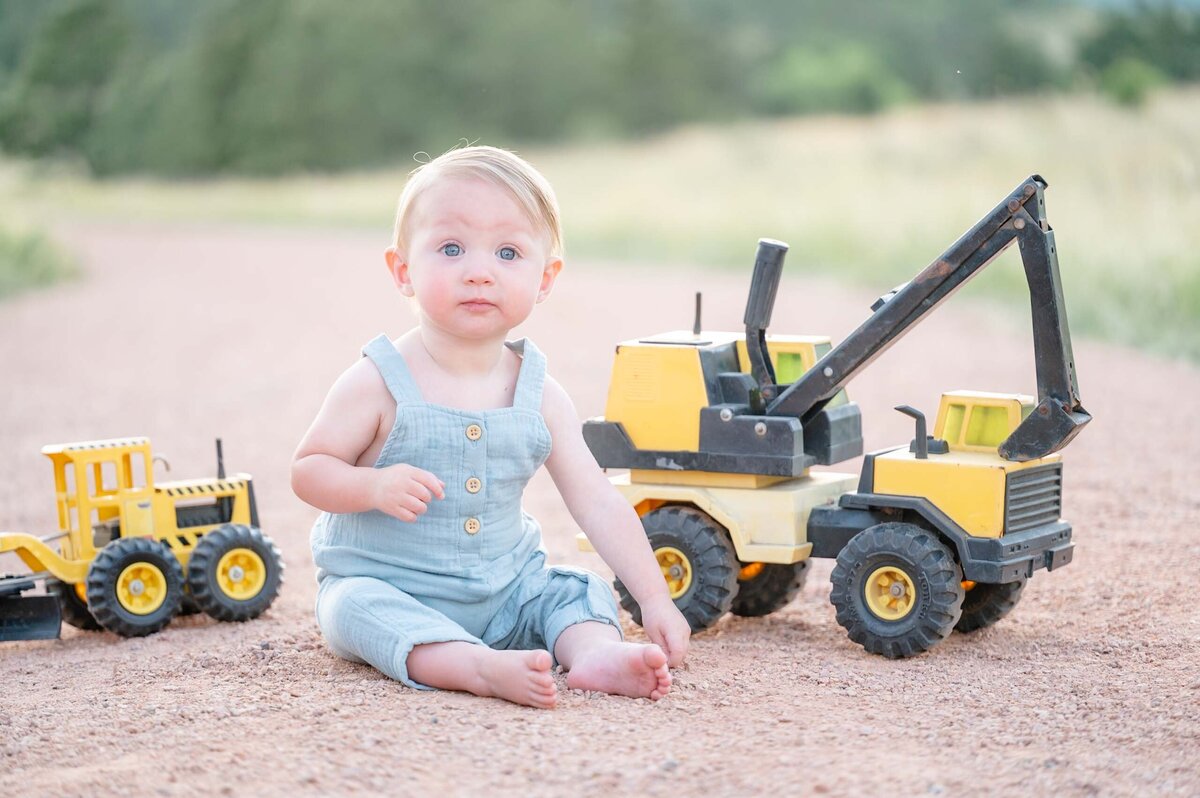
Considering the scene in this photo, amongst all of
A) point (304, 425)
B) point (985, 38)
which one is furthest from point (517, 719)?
point (985, 38)

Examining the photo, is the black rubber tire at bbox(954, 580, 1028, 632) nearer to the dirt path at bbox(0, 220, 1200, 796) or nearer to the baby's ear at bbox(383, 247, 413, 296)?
the dirt path at bbox(0, 220, 1200, 796)

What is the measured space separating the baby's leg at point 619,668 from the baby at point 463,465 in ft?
0.07

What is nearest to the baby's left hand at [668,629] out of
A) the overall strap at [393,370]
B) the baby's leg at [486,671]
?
the baby's leg at [486,671]

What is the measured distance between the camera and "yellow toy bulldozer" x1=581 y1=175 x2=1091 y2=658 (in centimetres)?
299

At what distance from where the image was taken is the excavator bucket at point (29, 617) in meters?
3.37

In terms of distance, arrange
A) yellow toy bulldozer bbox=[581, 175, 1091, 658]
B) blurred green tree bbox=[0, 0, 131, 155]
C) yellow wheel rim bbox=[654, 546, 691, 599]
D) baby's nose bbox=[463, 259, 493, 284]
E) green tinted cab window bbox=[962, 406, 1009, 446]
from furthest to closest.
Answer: blurred green tree bbox=[0, 0, 131, 155] → yellow wheel rim bbox=[654, 546, 691, 599] → green tinted cab window bbox=[962, 406, 1009, 446] → yellow toy bulldozer bbox=[581, 175, 1091, 658] → baby's nose bbox=[463, 259, 493, 284]

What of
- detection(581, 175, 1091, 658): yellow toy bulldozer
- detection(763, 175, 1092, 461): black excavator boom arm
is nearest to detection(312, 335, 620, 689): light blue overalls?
detection(581, 175, 1091, 658): yellow toy bulldozer

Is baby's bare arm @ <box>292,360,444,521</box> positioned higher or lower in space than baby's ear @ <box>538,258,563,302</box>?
lower

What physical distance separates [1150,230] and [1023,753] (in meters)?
8.38

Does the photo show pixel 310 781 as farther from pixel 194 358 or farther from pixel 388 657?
pixel 194 358

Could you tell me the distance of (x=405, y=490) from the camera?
8.97 ft

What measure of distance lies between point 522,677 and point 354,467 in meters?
0.55

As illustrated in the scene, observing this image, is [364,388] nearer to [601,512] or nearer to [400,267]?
[400,267]

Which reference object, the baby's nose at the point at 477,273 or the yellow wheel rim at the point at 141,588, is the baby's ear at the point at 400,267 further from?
the yellow wheel rim at the point at 141,588
